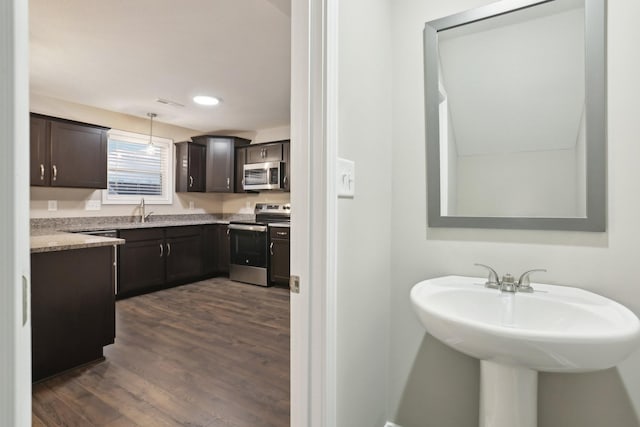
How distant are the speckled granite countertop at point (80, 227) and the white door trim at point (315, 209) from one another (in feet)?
6.26

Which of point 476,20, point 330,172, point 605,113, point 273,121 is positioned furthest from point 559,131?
point 273,121

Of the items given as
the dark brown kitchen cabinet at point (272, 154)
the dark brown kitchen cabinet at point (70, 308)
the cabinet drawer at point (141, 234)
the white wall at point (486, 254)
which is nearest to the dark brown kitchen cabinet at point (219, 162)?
the dark brown kitchen cabinet at point (272, 154)

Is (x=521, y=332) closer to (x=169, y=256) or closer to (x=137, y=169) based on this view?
(x=169, y=256)

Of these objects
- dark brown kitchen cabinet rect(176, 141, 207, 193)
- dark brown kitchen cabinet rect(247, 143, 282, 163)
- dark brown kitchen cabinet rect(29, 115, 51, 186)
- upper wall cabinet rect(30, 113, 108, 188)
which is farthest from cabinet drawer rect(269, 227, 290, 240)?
dark brown kitchen cabinet rect(29, 115, 51, 186)

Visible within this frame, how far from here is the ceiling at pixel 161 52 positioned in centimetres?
214

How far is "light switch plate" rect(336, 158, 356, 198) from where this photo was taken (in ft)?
3.75

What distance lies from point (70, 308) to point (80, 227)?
2.09 meters

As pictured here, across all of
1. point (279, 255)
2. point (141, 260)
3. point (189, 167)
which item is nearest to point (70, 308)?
point (141, 260)

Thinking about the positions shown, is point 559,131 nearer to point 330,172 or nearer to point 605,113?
point 605,113

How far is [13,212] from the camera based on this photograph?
0.39m

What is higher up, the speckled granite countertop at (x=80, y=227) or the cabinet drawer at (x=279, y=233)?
the speckled granite countertop at (x=80, y=227)

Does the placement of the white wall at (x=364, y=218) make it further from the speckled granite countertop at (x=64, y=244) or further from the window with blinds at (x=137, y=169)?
the window with blinds at (x=137, y=169)

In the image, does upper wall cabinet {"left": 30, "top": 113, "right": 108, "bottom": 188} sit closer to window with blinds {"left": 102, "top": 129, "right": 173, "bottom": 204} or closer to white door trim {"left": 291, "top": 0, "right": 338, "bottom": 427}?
window with blinds {"left": 102, "top": 129, "right": 173, "bottom": 204}

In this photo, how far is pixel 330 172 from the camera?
1062 mm
